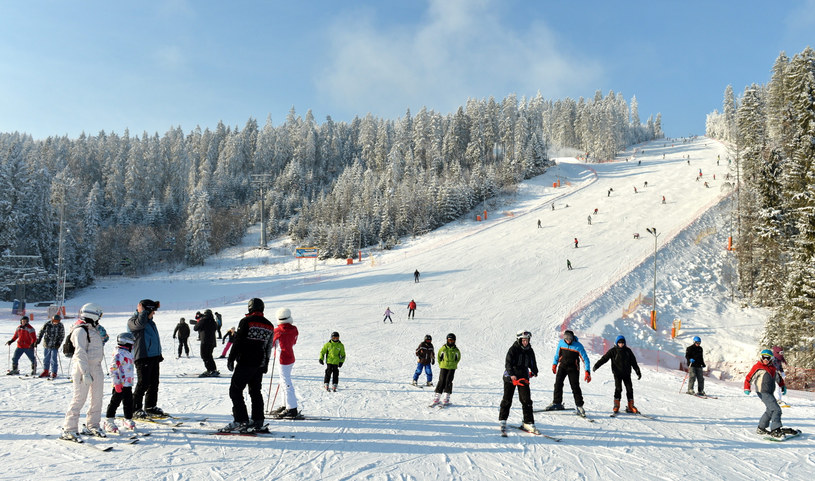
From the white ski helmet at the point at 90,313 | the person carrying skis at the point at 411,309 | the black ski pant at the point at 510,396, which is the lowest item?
the person carrying skis at the point at 411,309

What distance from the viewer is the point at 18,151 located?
5209 cm

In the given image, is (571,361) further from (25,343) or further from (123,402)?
(25,343)

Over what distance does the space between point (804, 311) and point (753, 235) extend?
56.6ft

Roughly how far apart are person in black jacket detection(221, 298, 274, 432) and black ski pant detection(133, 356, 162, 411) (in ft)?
5.55

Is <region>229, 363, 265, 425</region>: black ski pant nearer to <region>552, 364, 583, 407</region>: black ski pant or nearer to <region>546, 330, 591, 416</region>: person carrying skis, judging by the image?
<region>546, 330, 591, 416</region>: person carrying skis

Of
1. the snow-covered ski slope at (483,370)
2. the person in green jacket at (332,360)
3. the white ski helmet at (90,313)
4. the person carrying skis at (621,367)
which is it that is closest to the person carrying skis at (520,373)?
the snow-covered ski slope at (483,370)

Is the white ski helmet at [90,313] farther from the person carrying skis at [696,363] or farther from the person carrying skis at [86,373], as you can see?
the person carrying skis at [696,363]

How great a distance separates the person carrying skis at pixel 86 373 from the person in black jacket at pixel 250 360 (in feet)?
5.74

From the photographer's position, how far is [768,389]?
784cm

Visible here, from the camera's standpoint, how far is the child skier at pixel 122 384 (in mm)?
6250

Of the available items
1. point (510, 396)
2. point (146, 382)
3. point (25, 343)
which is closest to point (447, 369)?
point (510, 396)

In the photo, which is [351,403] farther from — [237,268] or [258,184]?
[258,184]

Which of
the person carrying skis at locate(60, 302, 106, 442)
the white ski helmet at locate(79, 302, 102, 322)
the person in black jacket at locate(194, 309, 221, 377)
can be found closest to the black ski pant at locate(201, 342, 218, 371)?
the person in black jacket at locate(194, 309, 221, 377)

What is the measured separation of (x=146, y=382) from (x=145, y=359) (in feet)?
1.24
